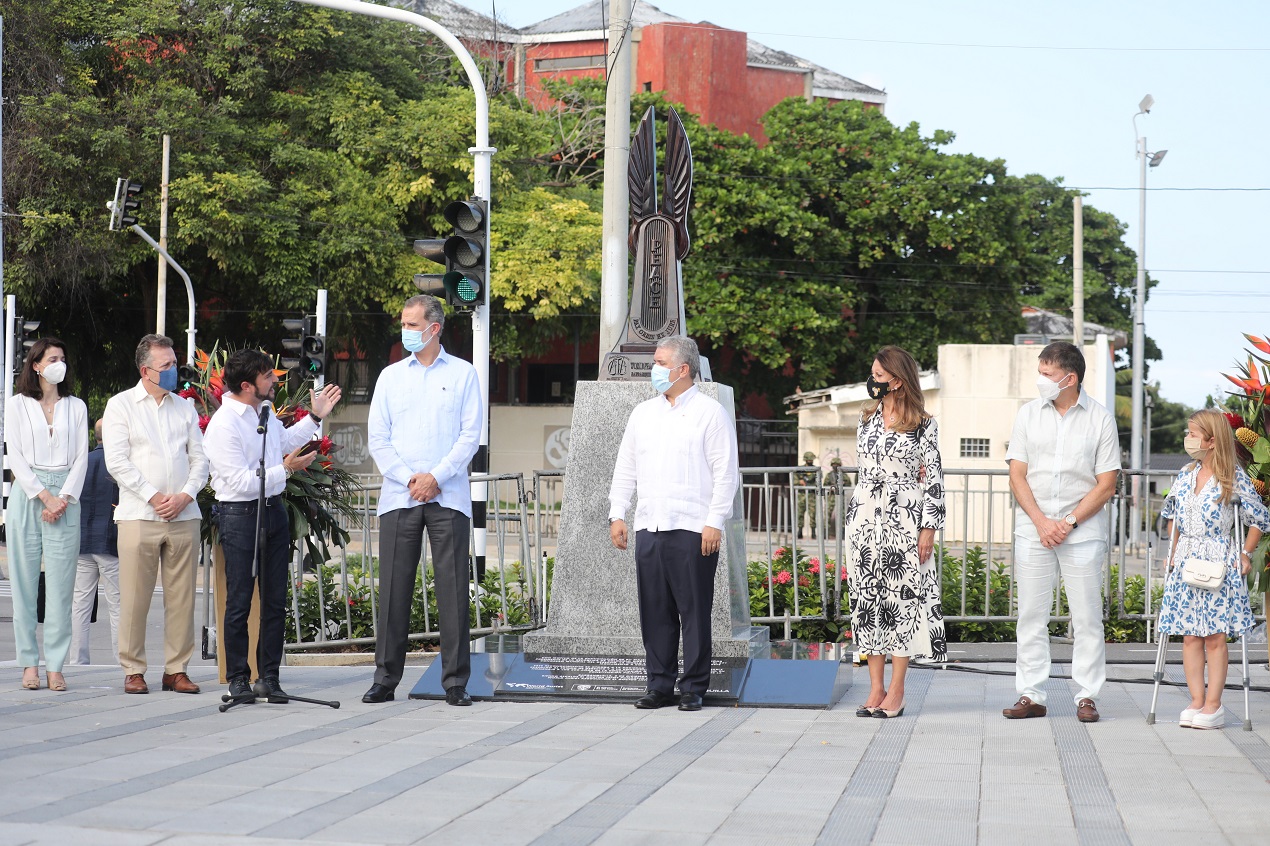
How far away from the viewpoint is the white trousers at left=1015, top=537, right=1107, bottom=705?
7.67 meters

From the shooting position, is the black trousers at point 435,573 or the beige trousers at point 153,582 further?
the beige trousers at point 153,582

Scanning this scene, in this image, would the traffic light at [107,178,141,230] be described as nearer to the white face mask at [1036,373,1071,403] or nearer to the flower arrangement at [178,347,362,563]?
the flower arrangement at [178,347,362,563]

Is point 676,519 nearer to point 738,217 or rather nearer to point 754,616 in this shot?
point 754,616

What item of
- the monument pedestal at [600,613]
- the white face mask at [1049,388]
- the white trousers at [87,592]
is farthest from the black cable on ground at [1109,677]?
the white trousers at [87,592]

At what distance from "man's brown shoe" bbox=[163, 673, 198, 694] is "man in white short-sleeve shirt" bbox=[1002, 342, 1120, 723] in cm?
480

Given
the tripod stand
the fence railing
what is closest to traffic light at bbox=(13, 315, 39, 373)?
the fence railing

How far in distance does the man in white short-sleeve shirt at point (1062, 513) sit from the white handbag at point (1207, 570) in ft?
1.47

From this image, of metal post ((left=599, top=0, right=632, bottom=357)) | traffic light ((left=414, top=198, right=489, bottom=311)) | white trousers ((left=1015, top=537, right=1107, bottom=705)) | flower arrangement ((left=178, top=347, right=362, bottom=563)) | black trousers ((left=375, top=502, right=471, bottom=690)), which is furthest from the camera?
metal post ((left=599, top=0, right=632, bottom=357))

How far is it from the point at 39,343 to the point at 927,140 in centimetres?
3417

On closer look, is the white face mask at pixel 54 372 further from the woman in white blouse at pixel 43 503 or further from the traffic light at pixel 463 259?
the traffic light at pixel 463 259

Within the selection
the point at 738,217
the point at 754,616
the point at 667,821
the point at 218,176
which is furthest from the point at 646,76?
the point at 667,821

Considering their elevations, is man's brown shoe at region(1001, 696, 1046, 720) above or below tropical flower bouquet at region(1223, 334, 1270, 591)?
below

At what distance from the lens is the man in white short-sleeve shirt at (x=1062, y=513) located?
25.1 ft

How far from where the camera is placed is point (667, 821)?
516 centimetres
